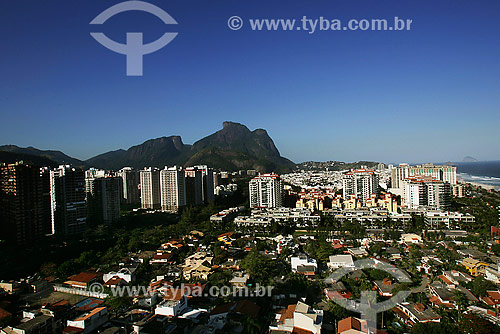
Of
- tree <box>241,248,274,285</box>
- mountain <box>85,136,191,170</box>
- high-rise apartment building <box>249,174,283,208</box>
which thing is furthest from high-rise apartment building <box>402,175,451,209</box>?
mountain <box>85,136,191,170</box>

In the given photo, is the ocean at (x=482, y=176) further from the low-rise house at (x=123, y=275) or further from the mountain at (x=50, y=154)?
the mountain at (x=50, y=154)

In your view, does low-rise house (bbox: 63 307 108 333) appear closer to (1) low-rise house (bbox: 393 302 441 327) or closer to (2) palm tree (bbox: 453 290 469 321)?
(1) low-rise house (bbox: 393 302 441 327)

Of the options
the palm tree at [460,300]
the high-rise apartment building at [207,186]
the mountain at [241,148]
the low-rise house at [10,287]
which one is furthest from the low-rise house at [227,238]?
the mountain at [241,148]

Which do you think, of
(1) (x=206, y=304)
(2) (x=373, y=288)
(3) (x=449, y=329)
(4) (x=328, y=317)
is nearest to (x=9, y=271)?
(1) (x=206, y=304)

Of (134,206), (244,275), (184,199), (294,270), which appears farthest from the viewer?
(134,206)

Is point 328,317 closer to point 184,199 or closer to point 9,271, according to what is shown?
point 9,271

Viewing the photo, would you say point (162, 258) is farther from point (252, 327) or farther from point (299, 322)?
point (299, 322)

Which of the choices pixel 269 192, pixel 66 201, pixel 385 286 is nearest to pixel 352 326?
pixel 385 286
